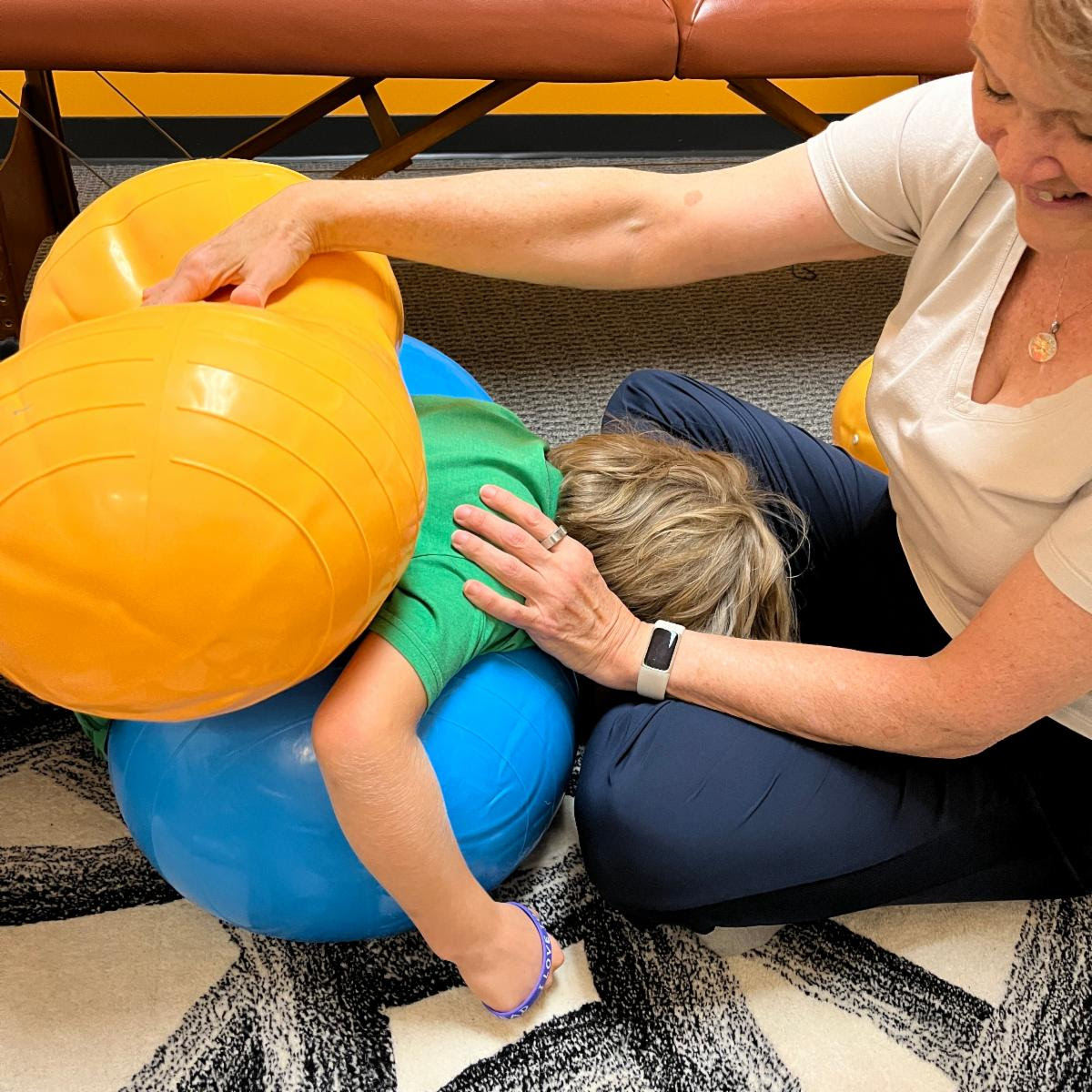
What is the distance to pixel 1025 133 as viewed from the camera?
728mm

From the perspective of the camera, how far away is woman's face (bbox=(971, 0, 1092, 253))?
2.23 feet

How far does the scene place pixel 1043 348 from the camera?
2.91ft

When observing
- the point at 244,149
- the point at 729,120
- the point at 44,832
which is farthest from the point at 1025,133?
the point at 729,120

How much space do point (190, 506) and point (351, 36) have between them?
123 centimetres

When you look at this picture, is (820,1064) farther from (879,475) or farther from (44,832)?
(44,832)

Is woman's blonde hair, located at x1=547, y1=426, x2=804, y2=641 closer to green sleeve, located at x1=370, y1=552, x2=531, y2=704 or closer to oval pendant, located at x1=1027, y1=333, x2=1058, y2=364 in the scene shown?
green sleeve, located at x1=370, y1=552, x2=531, y2=704

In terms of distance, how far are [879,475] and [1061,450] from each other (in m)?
0.47

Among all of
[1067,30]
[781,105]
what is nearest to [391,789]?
[1067,30]

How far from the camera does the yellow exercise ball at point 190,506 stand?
0.65 m

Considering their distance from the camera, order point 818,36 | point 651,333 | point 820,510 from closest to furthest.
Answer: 1. point 820,510
2. point 818,36
3. point 651,333

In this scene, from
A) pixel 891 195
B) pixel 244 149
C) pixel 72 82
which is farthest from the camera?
pixel 72 82

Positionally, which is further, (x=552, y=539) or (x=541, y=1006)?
(x=541, y=1006)

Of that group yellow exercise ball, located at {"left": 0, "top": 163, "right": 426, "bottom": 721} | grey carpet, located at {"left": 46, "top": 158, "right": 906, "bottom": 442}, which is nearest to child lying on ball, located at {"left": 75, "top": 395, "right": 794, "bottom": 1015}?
yellow exercise ball, located at {"left": 0, "top": 163, "right": 426, "bottom": 721}

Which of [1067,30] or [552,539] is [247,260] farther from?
[1067,30]
